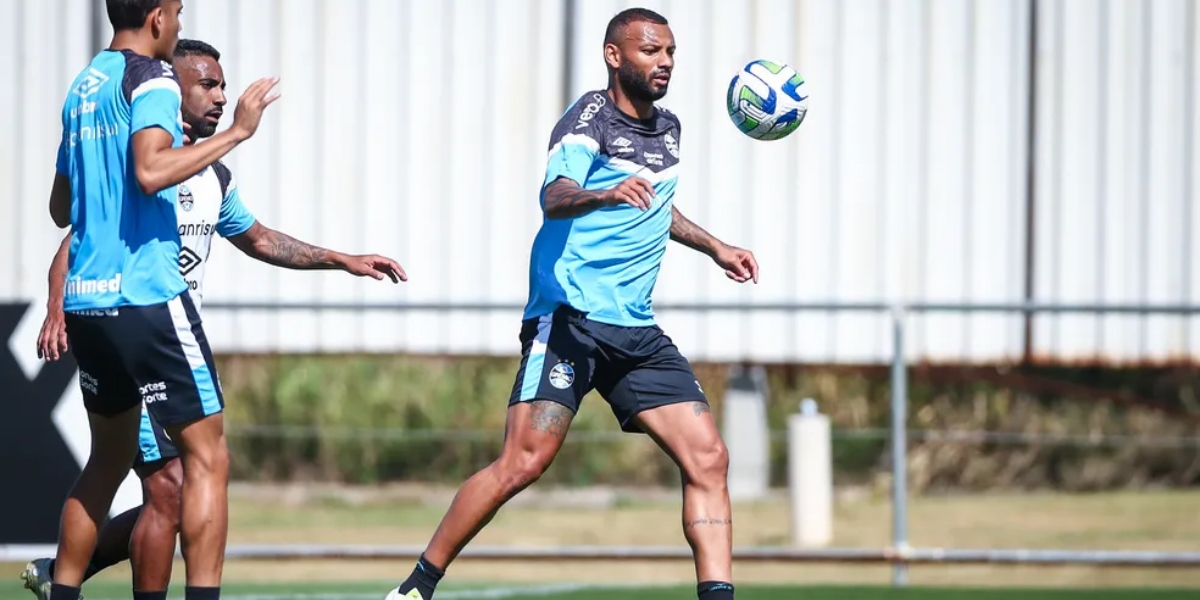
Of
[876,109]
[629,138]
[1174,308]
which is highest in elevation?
[876,109]

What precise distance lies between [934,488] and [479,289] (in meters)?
4.26

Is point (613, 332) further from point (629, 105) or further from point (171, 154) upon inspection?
point (171, 154)

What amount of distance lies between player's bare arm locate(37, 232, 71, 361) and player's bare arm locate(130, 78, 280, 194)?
2.09 ft

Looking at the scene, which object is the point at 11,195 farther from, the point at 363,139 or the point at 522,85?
the point at 522,85

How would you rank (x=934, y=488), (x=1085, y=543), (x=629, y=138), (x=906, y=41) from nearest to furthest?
(x=629, y=138), (x=1085, y=543), (x=906, y=41), (x=934, y=488)

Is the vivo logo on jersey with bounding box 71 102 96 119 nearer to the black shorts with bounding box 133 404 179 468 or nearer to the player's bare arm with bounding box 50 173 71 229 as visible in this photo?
the player's bare arm with bounding box 50 173 71 229

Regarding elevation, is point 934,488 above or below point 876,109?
below

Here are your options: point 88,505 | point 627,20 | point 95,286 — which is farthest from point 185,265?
point 627,20

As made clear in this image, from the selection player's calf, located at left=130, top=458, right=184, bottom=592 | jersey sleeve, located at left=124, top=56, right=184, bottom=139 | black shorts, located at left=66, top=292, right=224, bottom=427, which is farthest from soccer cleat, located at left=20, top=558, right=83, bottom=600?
jersey sleeve, located at left=124, top=56, right=184, bottom=139

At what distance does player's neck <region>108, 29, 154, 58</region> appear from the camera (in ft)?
17.9

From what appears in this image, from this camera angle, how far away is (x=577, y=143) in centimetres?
618

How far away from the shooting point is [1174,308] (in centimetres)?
976

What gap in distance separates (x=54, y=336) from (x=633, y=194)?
2009mm

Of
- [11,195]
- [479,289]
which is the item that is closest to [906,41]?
[479,289]
